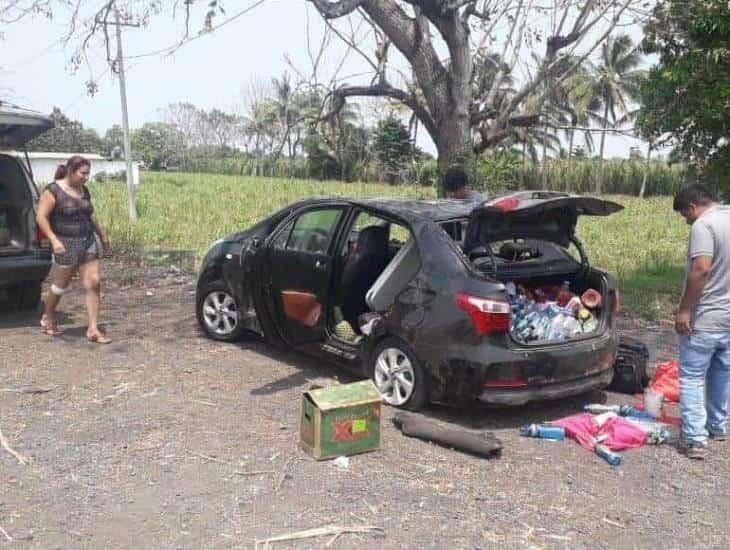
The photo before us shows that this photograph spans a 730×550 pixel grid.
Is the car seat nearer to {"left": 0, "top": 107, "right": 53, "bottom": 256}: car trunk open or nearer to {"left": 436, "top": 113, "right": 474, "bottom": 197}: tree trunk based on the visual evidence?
{"left": 436, "top": 113, "right": 474, "bottom": 197}: tree trunk

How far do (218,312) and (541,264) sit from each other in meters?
3.21

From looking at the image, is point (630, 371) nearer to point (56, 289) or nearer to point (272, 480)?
point (272, 480)

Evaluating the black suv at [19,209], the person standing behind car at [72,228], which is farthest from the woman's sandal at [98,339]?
the black suv at [19,209]

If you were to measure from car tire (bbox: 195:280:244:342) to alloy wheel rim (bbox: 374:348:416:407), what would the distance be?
1977 mm

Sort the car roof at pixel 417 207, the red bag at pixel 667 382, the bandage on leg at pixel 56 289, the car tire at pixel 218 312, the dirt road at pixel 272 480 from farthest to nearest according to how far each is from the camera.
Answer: the bandage on leg at pixel 56 289 < the car tire at pixel 218 312 < the red bag at pixel 667 382 < the car roof at pixel 417 207 < the dirt road at pixel 272 480

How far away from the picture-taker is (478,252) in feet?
18.4

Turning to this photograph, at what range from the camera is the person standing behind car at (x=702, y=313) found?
4883mm

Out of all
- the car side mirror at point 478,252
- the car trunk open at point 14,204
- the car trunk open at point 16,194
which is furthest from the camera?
the car trunk open at point 14,204

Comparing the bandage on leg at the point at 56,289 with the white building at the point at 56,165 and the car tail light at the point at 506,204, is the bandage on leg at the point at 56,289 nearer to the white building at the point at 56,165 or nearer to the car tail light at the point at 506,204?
the car tail light at the point at 506,204

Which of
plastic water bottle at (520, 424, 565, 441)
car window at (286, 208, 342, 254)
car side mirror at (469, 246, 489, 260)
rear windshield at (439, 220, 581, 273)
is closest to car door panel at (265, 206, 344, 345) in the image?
car window at (286, 208, 342, 254)

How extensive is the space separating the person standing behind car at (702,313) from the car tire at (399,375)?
5.75 feet

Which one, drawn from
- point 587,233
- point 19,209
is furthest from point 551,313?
point 587,233

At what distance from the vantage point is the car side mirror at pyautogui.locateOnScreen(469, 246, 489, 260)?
5.58 meters

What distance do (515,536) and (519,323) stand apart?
1.82 meters
